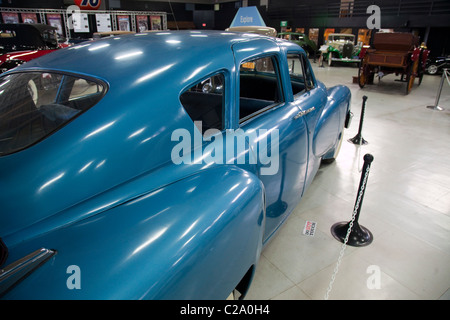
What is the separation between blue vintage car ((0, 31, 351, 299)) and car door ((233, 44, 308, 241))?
0.01 meters

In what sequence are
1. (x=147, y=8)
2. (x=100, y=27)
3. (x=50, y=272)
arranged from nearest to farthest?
(x=50, y=272) → (x=100, y=27) → (x=147, y=8)

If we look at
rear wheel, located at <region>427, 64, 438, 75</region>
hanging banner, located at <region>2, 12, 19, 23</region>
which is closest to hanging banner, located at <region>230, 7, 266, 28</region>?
rear wheel, located at <region>427, 64, 438, 75</region>

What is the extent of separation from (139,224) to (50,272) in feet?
0.98

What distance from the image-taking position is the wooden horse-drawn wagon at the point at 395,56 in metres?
8.34

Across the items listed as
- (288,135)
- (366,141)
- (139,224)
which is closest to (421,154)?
(366,141)

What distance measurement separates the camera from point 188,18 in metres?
Result: 28.3

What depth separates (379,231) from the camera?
2723 mm

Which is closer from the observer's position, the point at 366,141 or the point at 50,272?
the point at 50,272

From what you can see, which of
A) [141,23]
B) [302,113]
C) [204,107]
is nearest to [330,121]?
[302,113]

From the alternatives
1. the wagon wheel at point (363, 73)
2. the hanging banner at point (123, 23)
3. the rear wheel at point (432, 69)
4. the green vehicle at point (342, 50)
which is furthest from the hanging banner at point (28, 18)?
the rear wheel at point (432, 69)

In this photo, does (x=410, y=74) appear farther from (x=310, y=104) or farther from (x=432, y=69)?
(x=310, y=104)

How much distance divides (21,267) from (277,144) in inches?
57.9

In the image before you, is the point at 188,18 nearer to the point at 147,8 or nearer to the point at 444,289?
the point at 147,8

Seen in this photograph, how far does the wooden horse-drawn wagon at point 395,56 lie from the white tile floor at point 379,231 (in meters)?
4.14
